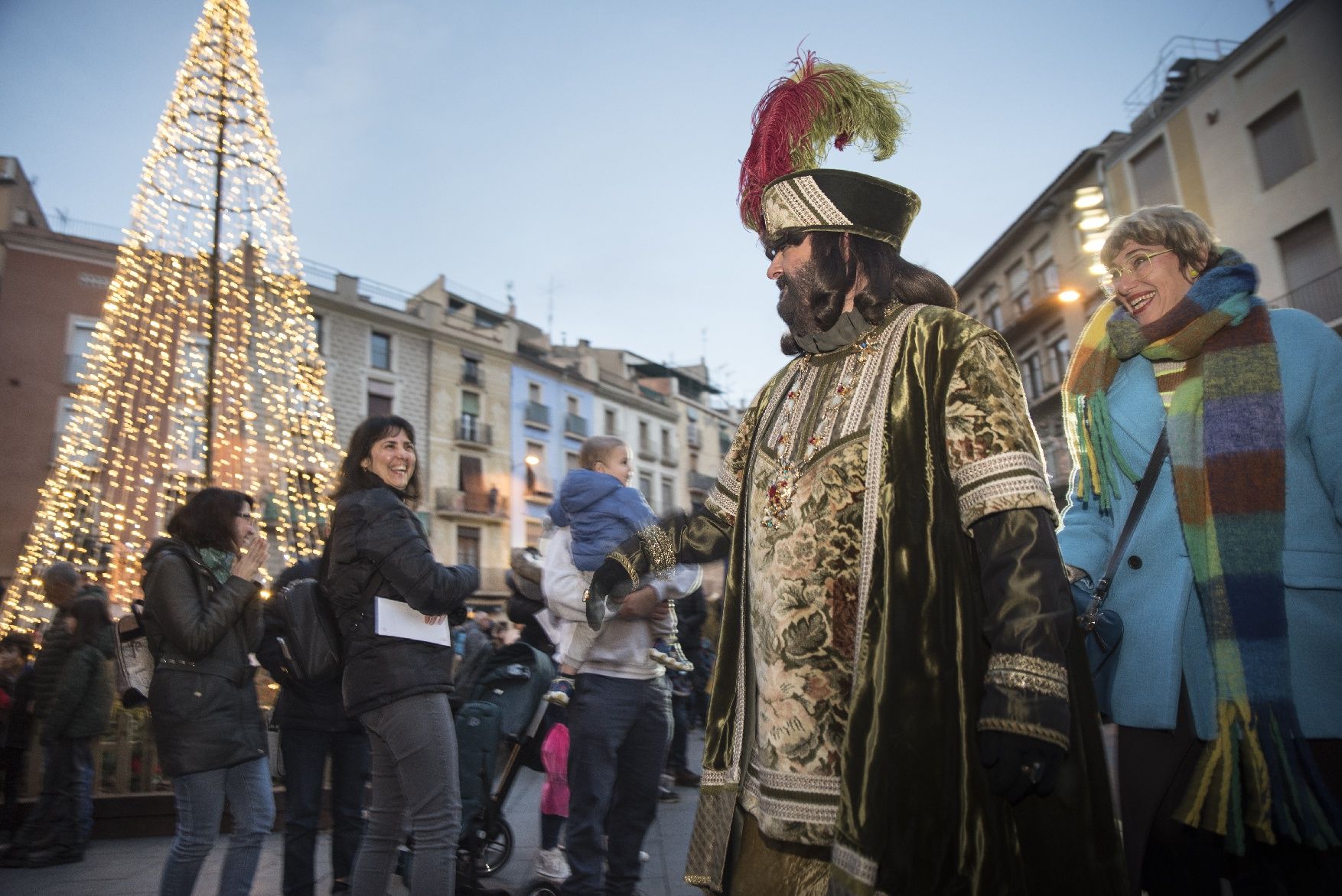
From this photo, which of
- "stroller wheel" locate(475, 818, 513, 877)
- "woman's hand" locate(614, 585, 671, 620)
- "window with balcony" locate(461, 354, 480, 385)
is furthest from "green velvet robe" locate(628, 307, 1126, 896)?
"window with balcony" locate(461, 354, 480, 385)

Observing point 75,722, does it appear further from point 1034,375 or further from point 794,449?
point 1034,375

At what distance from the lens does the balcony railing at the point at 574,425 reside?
37875 mm

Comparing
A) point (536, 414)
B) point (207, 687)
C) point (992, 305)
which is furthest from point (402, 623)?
point (536, 414)

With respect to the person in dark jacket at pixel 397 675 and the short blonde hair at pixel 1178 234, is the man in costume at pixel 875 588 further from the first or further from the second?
the person in dark jacket at pixel 397 675

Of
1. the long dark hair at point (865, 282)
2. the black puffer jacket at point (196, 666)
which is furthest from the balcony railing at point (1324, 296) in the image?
the black puffer jacket at point (196, 666)

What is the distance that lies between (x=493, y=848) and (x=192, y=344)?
8534mm

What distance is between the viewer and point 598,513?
3.58 meters

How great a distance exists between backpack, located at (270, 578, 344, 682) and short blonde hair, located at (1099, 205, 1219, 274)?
9.75 feet

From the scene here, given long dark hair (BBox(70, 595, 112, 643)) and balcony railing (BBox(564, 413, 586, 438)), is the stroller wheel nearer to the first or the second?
long dark hair (BBox(70, 595, 112, 643))

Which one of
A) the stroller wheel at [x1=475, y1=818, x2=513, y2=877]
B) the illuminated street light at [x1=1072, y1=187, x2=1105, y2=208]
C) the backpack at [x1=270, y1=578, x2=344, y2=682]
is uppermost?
the illuminated street light at [x1=1072, y1=187, x2=1105, y2=208]

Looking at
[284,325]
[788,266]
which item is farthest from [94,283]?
[788,266]

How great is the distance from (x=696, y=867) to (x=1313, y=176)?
66.0 ft

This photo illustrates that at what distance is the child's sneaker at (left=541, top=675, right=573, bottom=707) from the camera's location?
3451 mm

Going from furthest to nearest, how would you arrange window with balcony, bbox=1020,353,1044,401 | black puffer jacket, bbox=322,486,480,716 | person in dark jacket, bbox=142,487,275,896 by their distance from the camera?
1. window with balcony, bbox=1020,353,1044,401
2. person in dark jacket, bbox=142,487,275,896
3. black puffer jacket, bbox=322,486,480,716
